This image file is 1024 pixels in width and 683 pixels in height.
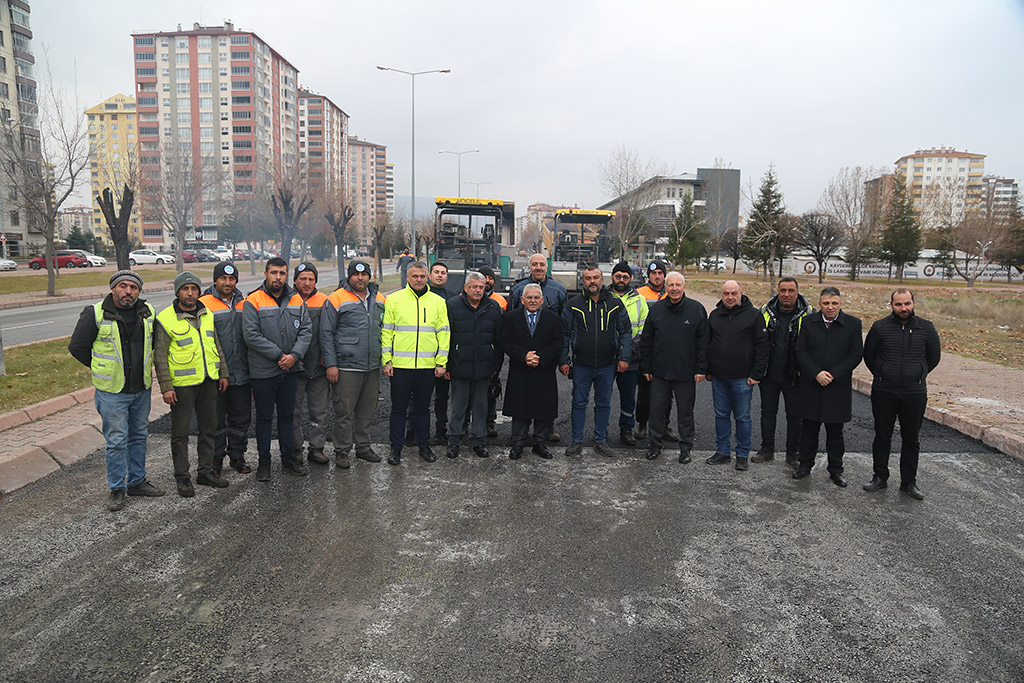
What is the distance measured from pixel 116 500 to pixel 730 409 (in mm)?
5487

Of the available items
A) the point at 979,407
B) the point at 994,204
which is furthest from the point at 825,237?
the point at 979,407

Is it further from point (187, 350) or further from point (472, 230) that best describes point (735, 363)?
point (472, 230)

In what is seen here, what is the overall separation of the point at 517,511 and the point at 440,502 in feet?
2.10

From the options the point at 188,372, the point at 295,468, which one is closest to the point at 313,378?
the point at 295,468

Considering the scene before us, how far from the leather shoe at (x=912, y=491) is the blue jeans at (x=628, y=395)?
2.62 meters

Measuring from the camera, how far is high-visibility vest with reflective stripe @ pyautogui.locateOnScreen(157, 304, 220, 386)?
550cm

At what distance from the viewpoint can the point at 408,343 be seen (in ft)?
21.3

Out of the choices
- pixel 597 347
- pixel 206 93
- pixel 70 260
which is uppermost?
pixel 206 93

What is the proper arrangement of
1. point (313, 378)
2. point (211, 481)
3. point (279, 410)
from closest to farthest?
point (211, 481)
point (279, 410)
point (313, 378)

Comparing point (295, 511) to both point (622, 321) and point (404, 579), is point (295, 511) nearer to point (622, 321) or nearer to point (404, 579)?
point (404, 579)

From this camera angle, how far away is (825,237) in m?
48.1

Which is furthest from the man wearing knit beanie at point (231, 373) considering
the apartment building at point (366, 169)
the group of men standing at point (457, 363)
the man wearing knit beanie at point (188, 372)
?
the apartment building at point (366, 169)

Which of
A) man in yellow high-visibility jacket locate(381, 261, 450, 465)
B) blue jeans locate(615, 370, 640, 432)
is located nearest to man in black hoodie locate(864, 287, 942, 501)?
blue jeans locate(615, 370, 640, 432)

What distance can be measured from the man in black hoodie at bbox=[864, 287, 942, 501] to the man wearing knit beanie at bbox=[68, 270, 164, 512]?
19.9ft
